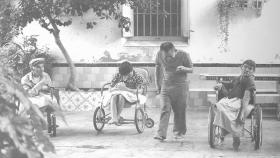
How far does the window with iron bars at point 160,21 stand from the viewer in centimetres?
1348

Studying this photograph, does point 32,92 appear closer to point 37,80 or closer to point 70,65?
point 37,80

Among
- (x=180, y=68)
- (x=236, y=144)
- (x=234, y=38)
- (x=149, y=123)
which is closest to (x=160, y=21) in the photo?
(x=234, y=38)

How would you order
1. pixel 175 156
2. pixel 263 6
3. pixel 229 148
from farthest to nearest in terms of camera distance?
pixel 263 6 < pixel 229 148 < pixel 175 156

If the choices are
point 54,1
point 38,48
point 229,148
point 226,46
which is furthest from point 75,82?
point 229,148

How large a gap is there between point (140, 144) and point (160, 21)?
18.1ft

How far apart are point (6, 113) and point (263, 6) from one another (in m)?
12.2

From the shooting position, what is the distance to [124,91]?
31.8ft

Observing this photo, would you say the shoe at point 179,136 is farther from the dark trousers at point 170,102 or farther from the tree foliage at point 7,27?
the tree foliage at point 7,27

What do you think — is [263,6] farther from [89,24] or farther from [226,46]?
[89,24]

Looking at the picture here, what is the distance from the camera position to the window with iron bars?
1348 cm

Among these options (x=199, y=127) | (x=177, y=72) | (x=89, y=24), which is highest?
(x=89, y=24)

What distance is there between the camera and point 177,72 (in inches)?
346

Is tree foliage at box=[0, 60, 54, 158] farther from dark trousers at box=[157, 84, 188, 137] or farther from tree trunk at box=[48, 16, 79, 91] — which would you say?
tree trunk at box=[48, 16, 79, 91]

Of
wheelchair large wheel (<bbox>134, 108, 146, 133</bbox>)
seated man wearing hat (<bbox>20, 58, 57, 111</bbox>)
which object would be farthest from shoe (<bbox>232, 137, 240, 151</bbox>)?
seated man wearing hat (<bbox>20, 58, 57, 111</bbox>)
